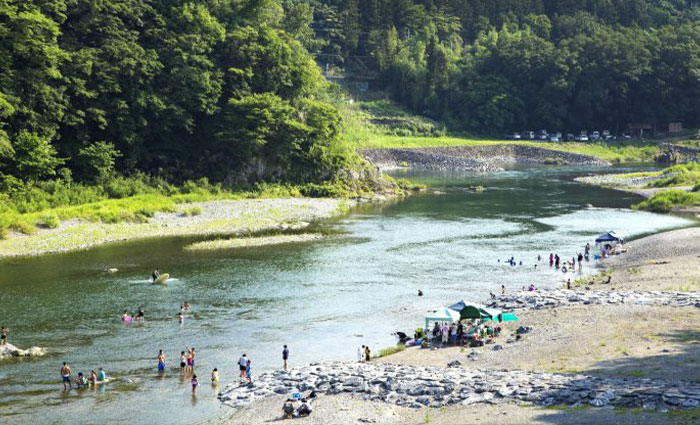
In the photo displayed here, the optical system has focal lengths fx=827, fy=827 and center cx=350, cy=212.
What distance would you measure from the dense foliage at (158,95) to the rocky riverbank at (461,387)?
187 ft

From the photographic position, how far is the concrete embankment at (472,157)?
168 metres

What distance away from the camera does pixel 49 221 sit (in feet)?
263

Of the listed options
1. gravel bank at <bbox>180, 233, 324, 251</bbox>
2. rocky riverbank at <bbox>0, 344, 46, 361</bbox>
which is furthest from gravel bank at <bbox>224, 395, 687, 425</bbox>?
gravel bank at <bbox>180, 233, 324, 251</bbox>

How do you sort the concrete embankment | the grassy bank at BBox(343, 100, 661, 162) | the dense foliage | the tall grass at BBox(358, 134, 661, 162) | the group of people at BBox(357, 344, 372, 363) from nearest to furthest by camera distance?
the group of people at BBox(357, 344, 372, 363), the dense foliage, the concrete embankment, the grassy bank at BBox(343, 100, 661, 162), the tall grass at BBox(358, 134, 661, 162)

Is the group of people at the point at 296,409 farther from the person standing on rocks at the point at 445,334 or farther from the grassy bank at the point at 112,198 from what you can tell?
the grassy bank at the point at 112,198

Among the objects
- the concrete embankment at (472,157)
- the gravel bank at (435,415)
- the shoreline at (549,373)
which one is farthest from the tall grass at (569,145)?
the gravel bank at (435,415)

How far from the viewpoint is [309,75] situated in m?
120

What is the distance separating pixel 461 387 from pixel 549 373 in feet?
14.0

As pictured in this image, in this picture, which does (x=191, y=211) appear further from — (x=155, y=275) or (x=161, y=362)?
(x=161, y=362)

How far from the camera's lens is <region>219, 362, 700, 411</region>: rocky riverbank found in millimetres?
32812

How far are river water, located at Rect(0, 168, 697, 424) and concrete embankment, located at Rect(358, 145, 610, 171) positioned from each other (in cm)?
6925

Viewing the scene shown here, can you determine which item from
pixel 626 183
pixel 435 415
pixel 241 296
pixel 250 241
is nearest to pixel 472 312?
pixel 435 415

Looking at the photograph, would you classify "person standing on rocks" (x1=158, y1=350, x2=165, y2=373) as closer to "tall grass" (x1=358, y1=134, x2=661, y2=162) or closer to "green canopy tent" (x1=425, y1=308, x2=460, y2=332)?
"green canopy tent" (x1=425, y1=308, x2=460, y2=332)

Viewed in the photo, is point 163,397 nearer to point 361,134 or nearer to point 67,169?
point 67,169
